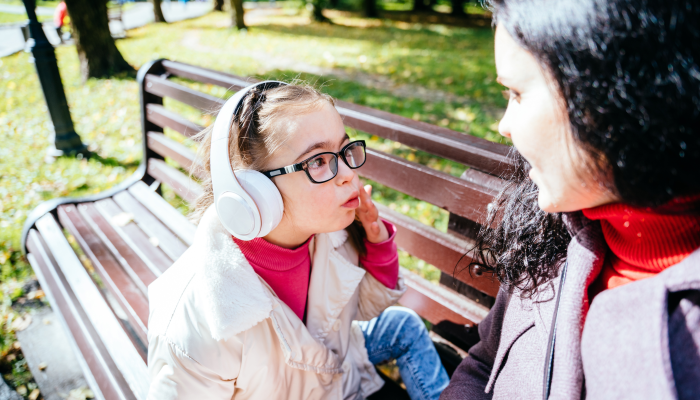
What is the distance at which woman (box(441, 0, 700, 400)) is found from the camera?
79 cm

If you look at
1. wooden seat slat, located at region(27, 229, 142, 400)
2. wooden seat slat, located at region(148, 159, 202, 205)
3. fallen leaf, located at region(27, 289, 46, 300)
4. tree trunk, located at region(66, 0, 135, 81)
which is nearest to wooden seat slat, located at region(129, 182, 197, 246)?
wooden seat slat, located at region(148, 159, 202, 205)

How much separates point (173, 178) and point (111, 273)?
36.4 inches

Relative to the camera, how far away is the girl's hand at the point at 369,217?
190 centimetres

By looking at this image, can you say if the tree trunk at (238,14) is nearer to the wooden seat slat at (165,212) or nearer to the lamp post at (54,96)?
the lamp post at (54,96)

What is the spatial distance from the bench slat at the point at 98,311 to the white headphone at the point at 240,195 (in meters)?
1.02

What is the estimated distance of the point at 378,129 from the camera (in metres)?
2.31

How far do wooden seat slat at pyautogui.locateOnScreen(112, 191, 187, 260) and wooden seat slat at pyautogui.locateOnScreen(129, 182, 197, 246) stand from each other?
3cm

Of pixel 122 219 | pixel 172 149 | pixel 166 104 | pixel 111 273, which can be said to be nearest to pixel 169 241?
pixel 111 273

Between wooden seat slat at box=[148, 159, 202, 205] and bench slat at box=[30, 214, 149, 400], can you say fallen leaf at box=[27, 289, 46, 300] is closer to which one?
bench slat at box=[30, 214, 149, 400]

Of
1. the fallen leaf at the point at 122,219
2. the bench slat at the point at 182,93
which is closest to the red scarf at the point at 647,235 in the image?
the bench slat at the point at 182,93

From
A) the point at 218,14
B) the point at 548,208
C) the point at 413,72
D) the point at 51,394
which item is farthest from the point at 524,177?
the point at 218,14

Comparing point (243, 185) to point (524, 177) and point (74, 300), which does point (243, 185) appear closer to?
point (524, 177)

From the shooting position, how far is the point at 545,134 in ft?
3.12

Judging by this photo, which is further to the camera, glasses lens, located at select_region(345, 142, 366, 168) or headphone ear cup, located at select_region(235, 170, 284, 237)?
glasses lens, located at select_region(345, 142, 366, 168)
